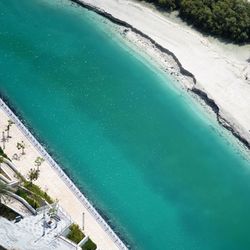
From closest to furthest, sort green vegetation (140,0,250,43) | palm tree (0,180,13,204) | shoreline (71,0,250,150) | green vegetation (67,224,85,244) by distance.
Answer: green vegetation (67,224,85,244), palm tree (0,180,13,204), shoreline (71,0,250,150), green vegetation (140,0,250,43)

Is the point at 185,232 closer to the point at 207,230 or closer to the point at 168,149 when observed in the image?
the point at 207,230

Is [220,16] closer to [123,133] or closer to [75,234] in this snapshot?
[123,133]

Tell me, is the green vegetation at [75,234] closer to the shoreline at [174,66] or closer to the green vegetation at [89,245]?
the green vegetation at [89,245]

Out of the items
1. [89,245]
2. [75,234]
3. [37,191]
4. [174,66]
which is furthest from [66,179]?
[174,66]

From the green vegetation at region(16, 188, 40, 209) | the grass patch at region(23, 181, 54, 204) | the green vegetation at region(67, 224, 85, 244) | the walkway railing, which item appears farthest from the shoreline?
the green vegetation at region(16, 188, 40, 209)

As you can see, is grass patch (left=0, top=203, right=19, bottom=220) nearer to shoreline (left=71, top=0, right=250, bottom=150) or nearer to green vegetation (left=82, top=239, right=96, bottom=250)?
green vegetation (left=82, top=239, right=96, bottom=250)

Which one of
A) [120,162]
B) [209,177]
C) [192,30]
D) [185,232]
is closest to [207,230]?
[185,232]
